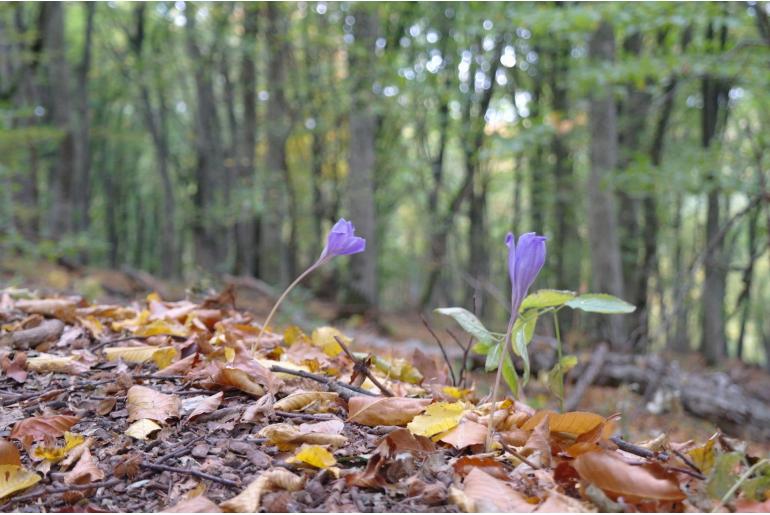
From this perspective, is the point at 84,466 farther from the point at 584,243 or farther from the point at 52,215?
the point at 584,243

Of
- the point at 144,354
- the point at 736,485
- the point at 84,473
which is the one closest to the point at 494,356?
the point at 736,485

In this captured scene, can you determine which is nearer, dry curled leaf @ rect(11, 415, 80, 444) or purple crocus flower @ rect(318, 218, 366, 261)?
dry curled leaf @ rect(11, 415, 80, 444)

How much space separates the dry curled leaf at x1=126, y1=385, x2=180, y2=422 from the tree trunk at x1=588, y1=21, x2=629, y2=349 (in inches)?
253

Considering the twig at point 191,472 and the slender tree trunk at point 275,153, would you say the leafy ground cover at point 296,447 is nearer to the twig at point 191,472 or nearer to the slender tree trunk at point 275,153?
the twig at point 191,472

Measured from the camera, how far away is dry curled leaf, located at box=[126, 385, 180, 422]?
5.21ft

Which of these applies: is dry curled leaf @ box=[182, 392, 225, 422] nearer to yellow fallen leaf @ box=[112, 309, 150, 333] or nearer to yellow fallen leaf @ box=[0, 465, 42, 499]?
yellow fallen leaf @ box=[0, 465, 42, 499]

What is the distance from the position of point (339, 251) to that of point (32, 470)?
0.90 meters

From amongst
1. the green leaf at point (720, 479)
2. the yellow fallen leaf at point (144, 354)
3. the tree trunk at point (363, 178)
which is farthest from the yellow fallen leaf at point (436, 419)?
the tree trunk at point (363, 178)

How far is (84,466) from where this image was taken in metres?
1.36

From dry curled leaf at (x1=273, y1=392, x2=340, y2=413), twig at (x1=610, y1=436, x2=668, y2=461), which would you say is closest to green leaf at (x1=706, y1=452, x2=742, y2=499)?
twig at (x1=610, y1=436, x2=668, y2=461)

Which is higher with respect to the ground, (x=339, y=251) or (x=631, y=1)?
(x=631, y=1)

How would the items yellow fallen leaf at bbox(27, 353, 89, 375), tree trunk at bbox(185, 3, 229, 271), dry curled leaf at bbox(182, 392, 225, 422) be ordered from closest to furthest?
dry curled leaf at bbox(182, 392, 225, 422) < yellow fallen leaf at bbox(27, 353, 89, 375) < tree trunk at bbox(185, 3, 229, 271)

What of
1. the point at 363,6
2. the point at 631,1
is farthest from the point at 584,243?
the point at 631,1

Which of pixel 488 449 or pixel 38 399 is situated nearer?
pixel 488 449
